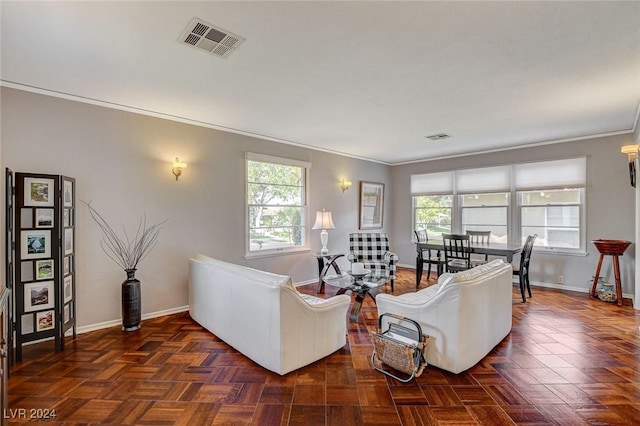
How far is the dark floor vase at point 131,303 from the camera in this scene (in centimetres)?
316

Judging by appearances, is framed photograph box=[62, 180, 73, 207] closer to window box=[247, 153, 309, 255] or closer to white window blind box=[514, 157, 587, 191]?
window box=[247, 153, 309, 255]

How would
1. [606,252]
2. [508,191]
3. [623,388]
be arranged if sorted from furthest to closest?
[508,191]
[606,252]
[623,388]

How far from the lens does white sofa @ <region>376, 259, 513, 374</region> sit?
226 cm

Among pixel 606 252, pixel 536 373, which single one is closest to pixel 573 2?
pixel 536 373

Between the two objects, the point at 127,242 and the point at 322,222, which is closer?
the point at 127,242

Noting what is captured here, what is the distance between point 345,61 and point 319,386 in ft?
8.07

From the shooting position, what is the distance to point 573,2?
173 centimetres

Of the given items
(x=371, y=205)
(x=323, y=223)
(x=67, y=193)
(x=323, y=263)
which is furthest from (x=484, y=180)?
(x=67, y=193)

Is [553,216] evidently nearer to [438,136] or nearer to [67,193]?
[438,136]

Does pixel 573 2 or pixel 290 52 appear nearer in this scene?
pixel 573 2

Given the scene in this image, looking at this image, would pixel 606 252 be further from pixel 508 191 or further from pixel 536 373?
pixel 536 373

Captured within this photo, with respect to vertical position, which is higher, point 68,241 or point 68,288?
point 68,241

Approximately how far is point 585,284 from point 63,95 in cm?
726

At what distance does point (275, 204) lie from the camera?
4836 millimetres
